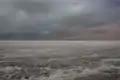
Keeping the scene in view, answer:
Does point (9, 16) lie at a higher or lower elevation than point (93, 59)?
higher

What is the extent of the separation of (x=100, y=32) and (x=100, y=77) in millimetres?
267

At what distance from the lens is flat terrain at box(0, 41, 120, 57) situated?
1.36m

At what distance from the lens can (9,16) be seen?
1.38 metres

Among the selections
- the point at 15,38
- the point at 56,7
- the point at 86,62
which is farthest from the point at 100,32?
the point at 15,38

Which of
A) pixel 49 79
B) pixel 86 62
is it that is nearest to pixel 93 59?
pixel 86 62

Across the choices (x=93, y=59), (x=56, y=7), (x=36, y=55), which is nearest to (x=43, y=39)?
(x=36, y=55)

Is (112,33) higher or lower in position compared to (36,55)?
higher

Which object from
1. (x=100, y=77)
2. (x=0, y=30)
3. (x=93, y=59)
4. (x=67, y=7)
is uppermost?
(x=67, y=7)

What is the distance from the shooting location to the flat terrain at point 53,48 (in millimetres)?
1357

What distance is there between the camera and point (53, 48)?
137 centimetres

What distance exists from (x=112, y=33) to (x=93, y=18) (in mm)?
146

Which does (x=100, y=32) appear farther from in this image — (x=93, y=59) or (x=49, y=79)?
(x=49, y=79)

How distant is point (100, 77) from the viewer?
1342 millimetres

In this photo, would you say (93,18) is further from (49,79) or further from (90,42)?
(49,79)
